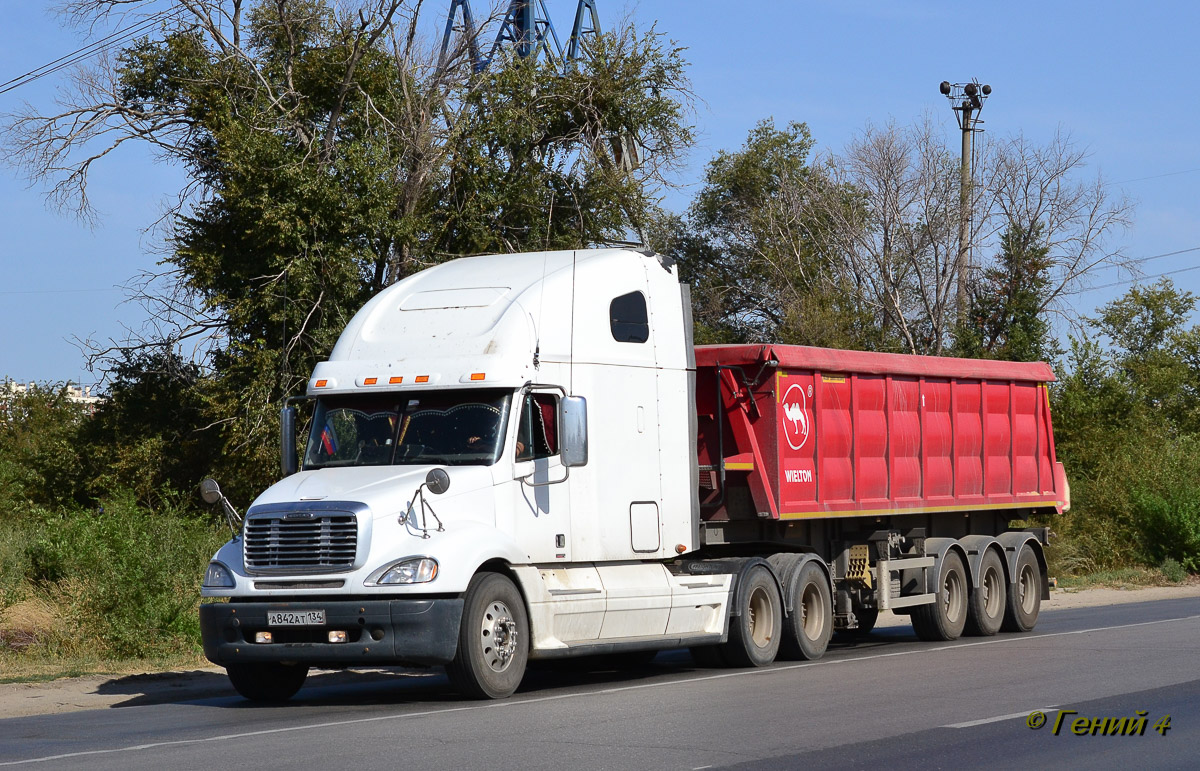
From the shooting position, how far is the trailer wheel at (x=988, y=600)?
18.1 meters

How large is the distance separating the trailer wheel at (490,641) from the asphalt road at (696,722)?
0.20 meters

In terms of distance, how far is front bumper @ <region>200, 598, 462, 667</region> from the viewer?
1075 cm

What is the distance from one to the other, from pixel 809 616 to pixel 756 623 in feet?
3.58

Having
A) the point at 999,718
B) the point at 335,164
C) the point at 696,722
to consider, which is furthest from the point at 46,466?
the point at 999,718

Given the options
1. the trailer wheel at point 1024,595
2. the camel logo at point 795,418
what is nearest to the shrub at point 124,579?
the camel logo at point 795,418

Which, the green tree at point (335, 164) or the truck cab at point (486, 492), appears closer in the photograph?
the truck cab at point (486, 492)

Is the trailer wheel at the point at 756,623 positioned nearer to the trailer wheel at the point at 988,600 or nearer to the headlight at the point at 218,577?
the trailer wheel at the point at 988,600

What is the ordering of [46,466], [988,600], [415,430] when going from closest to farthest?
[415,430] < [988,600] < [46,466]

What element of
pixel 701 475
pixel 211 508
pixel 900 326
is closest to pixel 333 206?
pixel 211 508

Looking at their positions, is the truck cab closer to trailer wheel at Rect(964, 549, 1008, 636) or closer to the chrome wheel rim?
the chrome wheel rim

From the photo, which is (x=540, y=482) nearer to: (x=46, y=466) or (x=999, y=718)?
(x=999, y=718)

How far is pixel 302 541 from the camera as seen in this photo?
11.1 meters

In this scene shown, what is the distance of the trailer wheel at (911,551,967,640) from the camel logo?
3657mm

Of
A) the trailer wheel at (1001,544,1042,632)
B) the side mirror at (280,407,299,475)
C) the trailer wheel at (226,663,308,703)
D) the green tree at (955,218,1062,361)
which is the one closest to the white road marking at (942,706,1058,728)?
the trailer wheel at (226,663,308,703)
